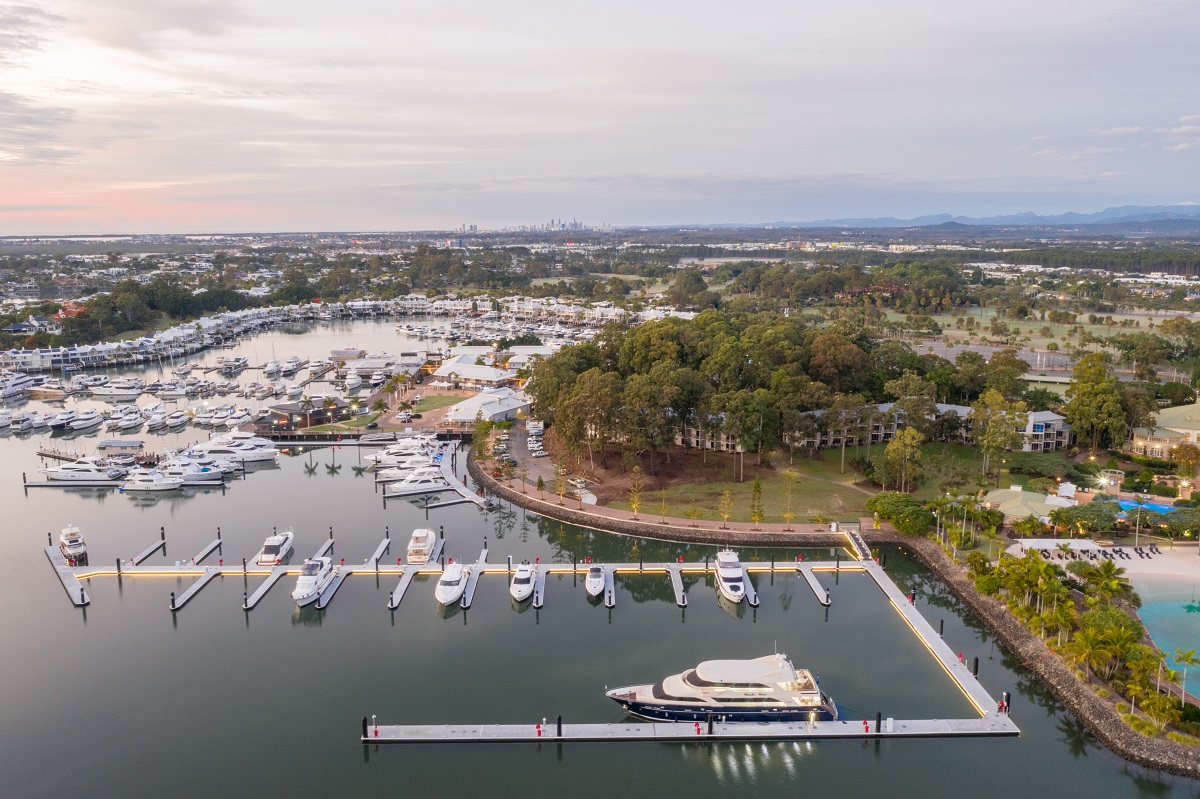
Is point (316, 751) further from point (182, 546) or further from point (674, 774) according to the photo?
point (182, 546)

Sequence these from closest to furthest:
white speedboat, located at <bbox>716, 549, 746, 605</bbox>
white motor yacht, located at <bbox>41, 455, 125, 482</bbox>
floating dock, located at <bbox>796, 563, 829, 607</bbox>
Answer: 1. white speedboat, located at <bbox>716, 549, 746, 605</bbox>
2. floating dock, located at <bbox>796, 563, 829, 607</bbox>
3. white motor yacht, located at <bbox>41, 455, 125, 482</bbox>

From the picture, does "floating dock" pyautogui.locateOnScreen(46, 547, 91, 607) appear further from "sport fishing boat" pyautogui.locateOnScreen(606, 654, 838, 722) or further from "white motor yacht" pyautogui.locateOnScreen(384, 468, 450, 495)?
"sport fishing boat" pyautogui.locateOnScreen(606, 654, 838, 722)

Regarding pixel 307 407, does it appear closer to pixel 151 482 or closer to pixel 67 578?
pixel 151 482

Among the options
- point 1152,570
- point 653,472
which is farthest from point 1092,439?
point 653,472

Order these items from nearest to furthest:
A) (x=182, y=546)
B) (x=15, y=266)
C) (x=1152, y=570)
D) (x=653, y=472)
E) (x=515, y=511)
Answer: (x=1152, y=570), (x=182, y=546), (x=515, y=511), (x=653, y=472), (x=15, y=266)

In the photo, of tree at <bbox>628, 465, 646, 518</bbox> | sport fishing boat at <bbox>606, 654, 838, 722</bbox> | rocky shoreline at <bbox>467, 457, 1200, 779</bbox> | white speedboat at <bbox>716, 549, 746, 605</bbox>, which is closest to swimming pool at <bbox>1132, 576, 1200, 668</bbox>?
rocky shoreline at <bbox>467, 457, 1200, 779</bbox>

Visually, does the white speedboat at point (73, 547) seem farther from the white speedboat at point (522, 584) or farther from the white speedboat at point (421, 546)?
the white speedboat at point (522, 584)

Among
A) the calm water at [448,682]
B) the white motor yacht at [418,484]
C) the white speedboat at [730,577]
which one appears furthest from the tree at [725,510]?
the white motor yacht at [418,484]
